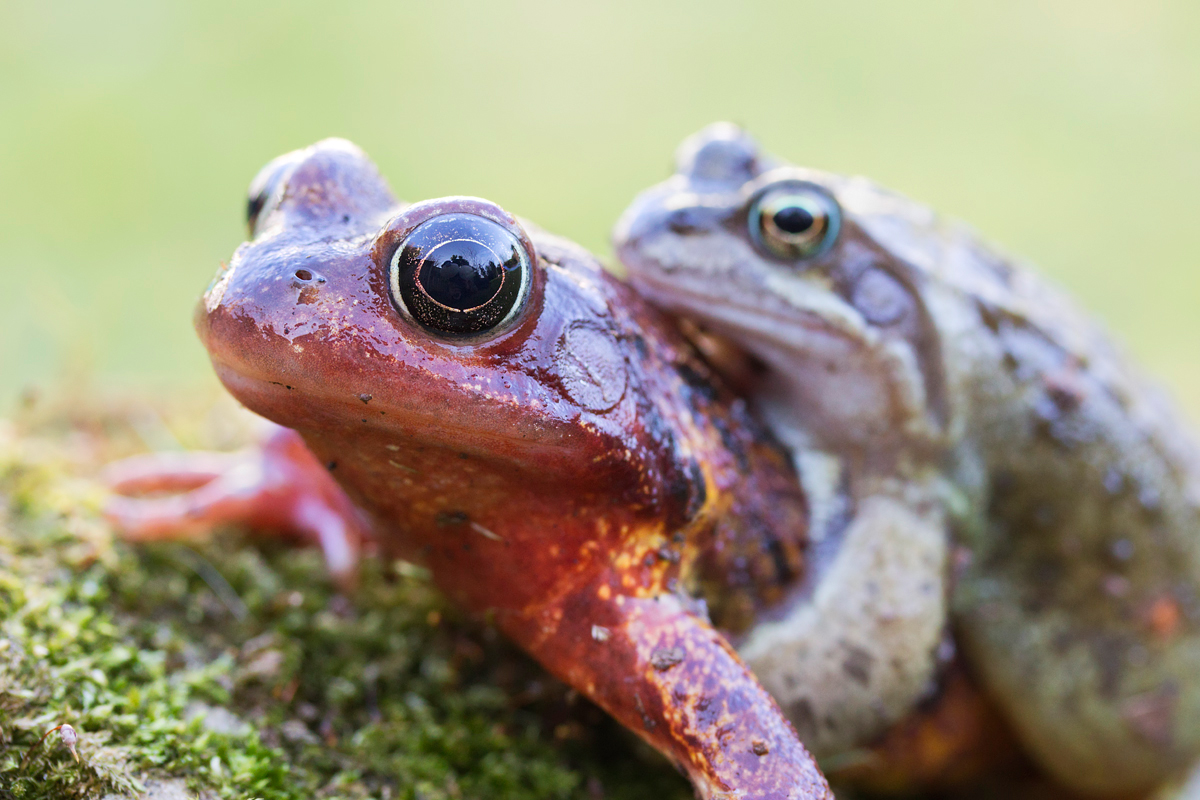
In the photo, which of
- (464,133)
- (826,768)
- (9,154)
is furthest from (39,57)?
(826,768)

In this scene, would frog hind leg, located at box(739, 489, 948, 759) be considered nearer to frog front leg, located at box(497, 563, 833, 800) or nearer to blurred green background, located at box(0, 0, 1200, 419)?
frog front leg, located at box(497, 563, 833, 800)

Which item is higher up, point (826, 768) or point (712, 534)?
point (712, 534)

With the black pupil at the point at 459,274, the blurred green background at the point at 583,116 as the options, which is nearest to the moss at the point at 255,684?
the black pupil at the point at 459,274

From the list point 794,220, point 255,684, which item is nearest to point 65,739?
point 255,684

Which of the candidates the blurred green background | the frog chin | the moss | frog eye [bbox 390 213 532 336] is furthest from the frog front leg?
the blurred green background

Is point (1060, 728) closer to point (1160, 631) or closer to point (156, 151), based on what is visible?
point (1160, 631)

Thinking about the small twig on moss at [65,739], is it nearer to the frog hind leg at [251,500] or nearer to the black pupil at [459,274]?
the frog hind leg at [251,500]
